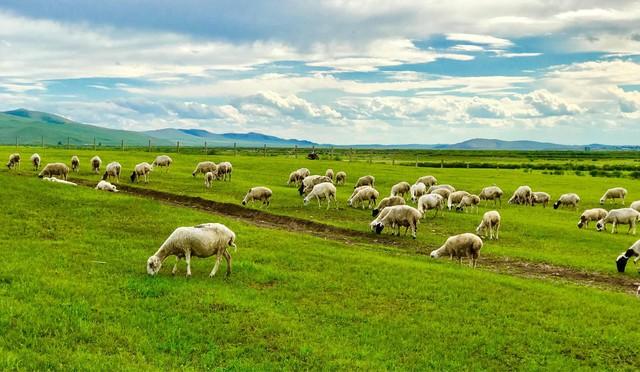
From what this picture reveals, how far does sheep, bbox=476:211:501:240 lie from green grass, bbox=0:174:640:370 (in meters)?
9.61

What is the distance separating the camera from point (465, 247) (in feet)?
77.1

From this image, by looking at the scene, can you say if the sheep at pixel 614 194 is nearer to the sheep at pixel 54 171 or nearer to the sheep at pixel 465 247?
the sheep at pixel 465 247

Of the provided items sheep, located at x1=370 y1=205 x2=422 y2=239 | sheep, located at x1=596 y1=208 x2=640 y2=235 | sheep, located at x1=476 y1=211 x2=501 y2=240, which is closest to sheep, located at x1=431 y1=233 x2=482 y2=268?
Result: sheep, located at x1=370 y1=205 x2=422 y2=239

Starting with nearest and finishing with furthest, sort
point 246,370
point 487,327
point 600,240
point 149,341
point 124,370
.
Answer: point 124,370 → point 246,370 → point 149,341 → point 487,327 → point 600,240

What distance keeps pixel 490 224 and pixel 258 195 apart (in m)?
15.8

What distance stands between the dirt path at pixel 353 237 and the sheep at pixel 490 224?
4.85 m

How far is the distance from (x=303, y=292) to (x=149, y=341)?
18.8 feet

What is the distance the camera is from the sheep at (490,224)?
3100 centimetres

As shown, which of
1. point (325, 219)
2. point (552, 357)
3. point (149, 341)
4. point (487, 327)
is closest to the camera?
point (149, 341)

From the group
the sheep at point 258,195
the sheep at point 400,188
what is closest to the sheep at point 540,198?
the sheep at point 400,188

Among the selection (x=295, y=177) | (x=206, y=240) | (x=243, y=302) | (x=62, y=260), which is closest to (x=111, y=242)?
(x=62, y=260)

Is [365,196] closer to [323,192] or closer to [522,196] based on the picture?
[323,192]

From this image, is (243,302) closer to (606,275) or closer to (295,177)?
(606,275)

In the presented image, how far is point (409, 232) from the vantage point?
31.7m
